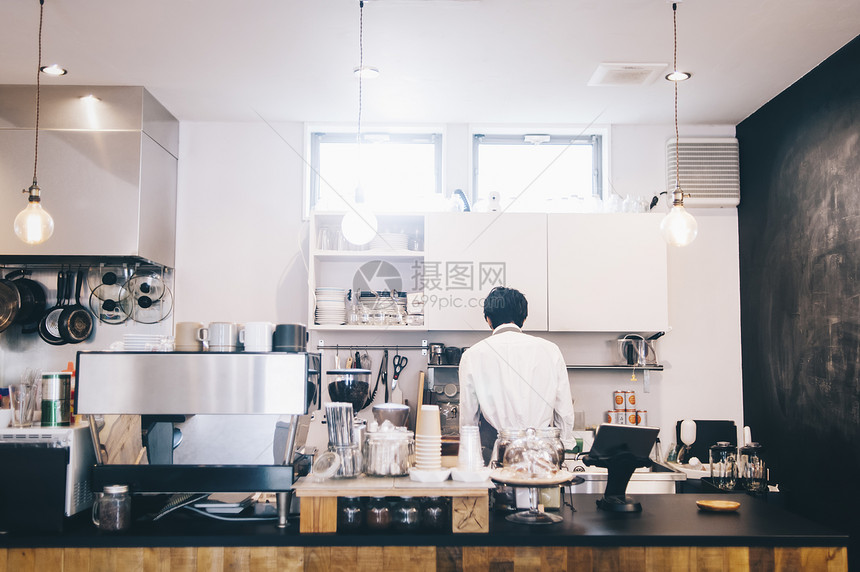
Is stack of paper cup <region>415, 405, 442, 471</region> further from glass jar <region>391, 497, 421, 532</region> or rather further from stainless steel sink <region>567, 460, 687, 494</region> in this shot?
stainless steel sink <region>567, 460, 687, 494</region>

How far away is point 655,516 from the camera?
8.41 ft

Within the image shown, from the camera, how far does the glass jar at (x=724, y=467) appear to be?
12.5 ft

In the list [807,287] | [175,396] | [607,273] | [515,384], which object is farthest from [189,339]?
[807,287]

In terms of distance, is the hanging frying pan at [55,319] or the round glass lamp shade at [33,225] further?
the hanging frying pan at [55,319]

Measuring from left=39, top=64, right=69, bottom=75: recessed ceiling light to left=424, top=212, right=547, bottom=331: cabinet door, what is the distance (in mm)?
2265

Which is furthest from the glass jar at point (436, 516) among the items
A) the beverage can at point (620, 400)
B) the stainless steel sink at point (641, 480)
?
the beverage can at point (620, 400)

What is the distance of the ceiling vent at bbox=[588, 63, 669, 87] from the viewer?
12.4ft

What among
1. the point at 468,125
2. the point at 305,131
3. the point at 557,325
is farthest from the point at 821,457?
the point at 305,131

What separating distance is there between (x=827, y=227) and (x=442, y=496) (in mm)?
2546

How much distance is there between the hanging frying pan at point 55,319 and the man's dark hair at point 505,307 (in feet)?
9.24

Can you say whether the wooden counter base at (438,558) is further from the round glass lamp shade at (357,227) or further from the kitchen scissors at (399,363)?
the kitchen scissors at (399,363)

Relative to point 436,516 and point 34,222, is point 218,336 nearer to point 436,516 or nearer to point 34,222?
point 436,516

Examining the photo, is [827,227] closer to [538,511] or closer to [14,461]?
[538,511]

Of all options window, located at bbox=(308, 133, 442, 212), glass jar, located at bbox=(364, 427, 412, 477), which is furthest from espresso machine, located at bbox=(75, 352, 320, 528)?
window, located at bbox=(308, 133, 442, 212)
